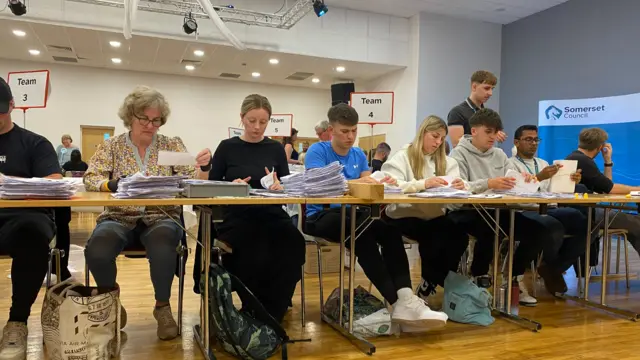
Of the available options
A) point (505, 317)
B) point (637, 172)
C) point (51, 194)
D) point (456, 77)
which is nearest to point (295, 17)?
point (456, 77)

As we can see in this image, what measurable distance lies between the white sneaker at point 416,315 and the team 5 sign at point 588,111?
213 inches

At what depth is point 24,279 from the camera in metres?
1.75

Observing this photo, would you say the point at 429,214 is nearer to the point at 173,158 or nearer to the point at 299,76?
the point at 173,158

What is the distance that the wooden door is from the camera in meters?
9.41

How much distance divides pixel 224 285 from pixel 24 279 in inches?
28.7

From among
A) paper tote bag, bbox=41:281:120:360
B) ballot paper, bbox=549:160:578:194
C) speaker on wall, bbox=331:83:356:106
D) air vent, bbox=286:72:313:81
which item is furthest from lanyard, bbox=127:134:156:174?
air vent, bbox=286:72:313:81

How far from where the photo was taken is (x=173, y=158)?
5.43 feet

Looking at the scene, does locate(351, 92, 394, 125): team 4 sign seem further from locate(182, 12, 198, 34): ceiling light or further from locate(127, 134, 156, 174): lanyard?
locate(182, 12, 198, 34): ceiling light

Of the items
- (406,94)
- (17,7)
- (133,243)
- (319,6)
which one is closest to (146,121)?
(133,243)

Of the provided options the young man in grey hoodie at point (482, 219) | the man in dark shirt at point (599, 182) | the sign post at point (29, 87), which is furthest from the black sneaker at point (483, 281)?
the sign post at point (29, 87)

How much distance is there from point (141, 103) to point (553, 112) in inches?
259

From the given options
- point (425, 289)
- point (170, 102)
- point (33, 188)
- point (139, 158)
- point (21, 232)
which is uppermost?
point (170, 102)

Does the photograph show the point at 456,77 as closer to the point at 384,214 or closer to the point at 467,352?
the point at 384,214

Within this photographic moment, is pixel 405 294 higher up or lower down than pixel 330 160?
lower down
